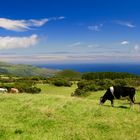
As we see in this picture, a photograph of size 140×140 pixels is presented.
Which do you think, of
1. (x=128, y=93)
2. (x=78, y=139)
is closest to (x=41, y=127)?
(x=78, y=139)

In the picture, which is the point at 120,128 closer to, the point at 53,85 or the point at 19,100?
the point at 19,100

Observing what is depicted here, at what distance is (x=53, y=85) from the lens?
217 ft

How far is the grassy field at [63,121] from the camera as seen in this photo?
15383 millimetres

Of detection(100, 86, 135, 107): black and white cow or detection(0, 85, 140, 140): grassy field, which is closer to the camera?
detection(0, 85, 140, 140): grassy field

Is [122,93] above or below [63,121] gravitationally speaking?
above

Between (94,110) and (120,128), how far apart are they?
4256mm

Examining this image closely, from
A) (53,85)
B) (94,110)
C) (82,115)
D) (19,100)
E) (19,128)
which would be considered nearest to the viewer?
(19,128)

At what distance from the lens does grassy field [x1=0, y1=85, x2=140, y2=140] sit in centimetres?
1538

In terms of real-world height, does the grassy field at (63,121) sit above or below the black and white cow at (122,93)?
below

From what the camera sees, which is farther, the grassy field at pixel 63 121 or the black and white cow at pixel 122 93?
the black and white cow at pixel 122 93

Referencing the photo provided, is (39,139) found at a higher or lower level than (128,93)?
lower

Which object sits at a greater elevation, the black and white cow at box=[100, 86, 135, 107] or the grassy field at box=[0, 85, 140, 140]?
the black and white cow at box=[100, 86, 135, 107]

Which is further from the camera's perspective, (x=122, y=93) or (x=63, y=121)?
(x=122, y=93)

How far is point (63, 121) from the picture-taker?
1798 centimetres
